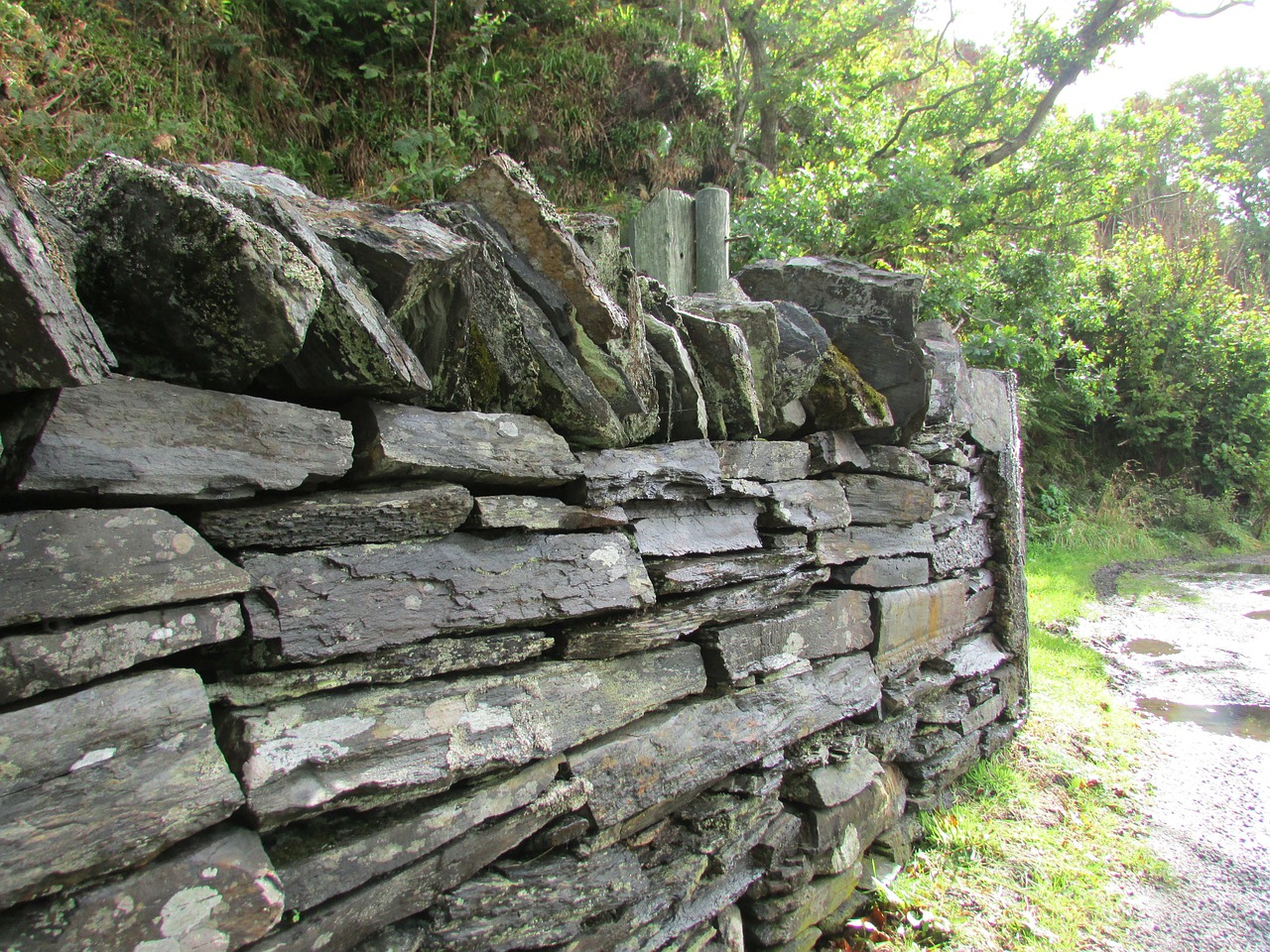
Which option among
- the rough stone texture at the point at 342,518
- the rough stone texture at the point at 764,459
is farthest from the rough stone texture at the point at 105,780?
the rough stone texture at the point at 764,459

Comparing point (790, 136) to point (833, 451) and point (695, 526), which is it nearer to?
point (833, 451)

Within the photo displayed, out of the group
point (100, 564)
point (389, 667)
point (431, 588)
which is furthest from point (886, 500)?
point (100, 564)

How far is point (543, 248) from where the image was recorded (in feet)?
8.33

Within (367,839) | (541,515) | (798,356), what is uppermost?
(798,356)

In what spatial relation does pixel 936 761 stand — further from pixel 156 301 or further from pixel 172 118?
pixel 172 118

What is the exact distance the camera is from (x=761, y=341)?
3.36 metres

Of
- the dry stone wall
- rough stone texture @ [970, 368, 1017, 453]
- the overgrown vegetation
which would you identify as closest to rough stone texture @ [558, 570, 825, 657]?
the dry stone wall

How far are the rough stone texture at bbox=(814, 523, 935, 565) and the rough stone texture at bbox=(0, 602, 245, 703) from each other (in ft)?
8.28

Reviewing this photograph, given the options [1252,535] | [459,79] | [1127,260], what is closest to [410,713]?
A: [459,79]

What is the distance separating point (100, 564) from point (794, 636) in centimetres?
251

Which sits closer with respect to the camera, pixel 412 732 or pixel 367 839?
pixel 367 839

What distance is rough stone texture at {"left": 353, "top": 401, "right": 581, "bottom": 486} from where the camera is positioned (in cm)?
202

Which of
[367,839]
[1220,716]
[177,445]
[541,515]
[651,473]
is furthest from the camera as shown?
[1220,716]

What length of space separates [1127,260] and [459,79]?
1565 centimetres
